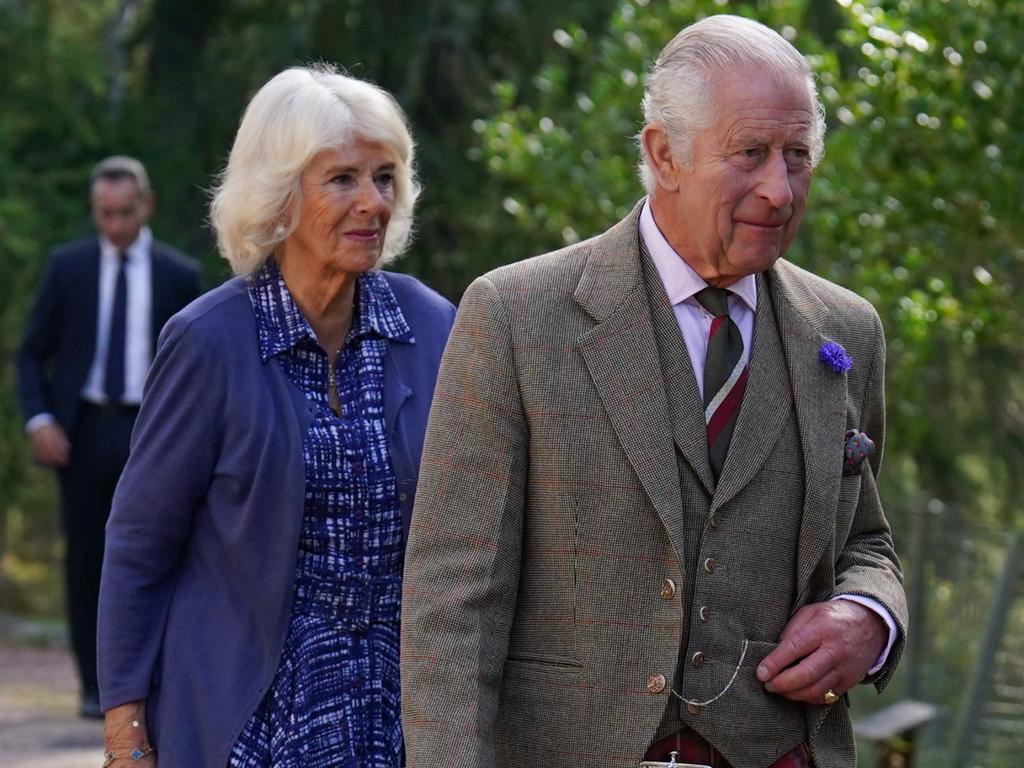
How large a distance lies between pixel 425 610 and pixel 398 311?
4.63 ft

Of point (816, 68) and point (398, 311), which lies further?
point (816, 68)

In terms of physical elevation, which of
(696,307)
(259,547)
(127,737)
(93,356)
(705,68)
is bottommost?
(93,356)

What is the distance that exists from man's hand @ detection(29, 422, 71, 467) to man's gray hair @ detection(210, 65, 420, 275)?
4.06 metres

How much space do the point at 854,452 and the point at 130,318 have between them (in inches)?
223

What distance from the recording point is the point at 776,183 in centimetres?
305

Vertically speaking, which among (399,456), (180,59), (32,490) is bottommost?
(32,490)

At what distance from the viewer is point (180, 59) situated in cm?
1316

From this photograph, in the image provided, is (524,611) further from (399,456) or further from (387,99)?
(387,99)

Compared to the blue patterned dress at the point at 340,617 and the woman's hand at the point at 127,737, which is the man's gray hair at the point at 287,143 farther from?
the woman's hand at the point at 127,737

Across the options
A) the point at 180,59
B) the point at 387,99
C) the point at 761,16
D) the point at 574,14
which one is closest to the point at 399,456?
the point at 387,99

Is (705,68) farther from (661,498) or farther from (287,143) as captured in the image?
(287,143)

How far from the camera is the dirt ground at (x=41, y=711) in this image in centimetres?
800

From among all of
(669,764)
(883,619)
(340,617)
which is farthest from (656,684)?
(340,617)

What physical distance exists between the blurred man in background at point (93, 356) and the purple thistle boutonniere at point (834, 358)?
215 inches
